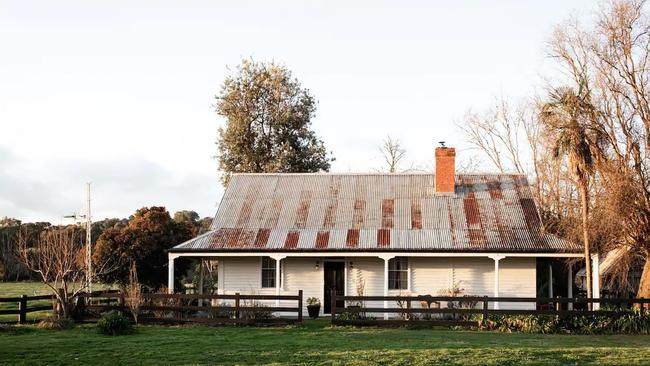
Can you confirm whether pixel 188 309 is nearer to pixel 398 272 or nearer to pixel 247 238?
pixel 247 238

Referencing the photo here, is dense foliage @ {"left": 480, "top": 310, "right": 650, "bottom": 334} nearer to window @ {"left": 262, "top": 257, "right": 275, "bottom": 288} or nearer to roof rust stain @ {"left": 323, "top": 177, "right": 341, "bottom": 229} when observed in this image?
roof rust stain @ {"left": 323, "top": 177, "right": 341, "bottom": 229}

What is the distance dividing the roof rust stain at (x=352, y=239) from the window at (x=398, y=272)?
172cm

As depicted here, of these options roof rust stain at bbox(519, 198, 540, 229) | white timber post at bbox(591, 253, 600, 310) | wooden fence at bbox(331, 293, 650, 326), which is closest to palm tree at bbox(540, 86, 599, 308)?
white timber post at bbox(591, 253, 600, 310)

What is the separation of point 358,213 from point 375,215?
70 centimetres

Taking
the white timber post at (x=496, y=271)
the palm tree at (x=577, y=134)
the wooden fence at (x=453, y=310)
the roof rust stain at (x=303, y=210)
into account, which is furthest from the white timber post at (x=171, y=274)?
the palm tree at (x=577, y=134)

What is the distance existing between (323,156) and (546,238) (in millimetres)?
21180

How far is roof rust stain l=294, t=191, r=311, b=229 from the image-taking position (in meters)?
30.8

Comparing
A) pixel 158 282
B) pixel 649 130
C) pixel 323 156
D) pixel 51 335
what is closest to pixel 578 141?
pixel 649 130

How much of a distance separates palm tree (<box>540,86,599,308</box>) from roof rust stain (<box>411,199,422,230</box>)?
6367 millimetres

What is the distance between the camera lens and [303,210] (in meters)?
31.9

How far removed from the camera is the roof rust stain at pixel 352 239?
2883 centimetres

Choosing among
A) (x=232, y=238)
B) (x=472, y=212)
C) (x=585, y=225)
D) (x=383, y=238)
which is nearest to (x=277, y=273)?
(x=232, y=238)

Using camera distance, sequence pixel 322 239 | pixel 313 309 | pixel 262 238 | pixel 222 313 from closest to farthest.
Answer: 1. pixel 222 313
2. pixel 313 309
3. pixel 322 239
4. pixel 262 238

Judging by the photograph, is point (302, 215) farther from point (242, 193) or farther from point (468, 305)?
point (468, 305)
